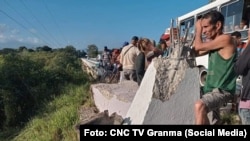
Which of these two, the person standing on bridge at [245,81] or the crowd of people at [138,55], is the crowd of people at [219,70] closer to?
the person standing on bridge at [245,81]

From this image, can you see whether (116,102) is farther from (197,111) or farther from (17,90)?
(17,90)

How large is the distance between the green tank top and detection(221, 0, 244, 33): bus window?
6.01 m

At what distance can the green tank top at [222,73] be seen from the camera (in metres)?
3.54

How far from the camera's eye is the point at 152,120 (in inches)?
143

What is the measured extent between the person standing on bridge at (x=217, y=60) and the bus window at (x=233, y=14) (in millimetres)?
5907

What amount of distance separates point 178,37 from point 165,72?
409mm

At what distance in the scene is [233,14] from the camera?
375 inches

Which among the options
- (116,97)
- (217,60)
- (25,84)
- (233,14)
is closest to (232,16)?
(233,14)

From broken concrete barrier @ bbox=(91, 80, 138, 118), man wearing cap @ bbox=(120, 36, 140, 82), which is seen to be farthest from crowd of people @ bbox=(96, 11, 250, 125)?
man wearing cap @ bbox=(120, 36, 140, 82)

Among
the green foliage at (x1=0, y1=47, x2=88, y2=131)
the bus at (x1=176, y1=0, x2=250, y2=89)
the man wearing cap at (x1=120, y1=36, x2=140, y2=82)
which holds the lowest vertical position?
the green foliage at (x1=0, y1=47, x2=88, y2=131)

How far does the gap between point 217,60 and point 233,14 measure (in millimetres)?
6399

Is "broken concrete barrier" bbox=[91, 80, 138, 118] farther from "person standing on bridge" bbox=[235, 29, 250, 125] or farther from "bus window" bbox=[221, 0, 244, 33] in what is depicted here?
"bus window" bbox=[221, 0, 244, 33]

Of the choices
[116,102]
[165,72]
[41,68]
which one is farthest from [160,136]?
[41,68]

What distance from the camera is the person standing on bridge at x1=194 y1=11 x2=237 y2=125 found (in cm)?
351
